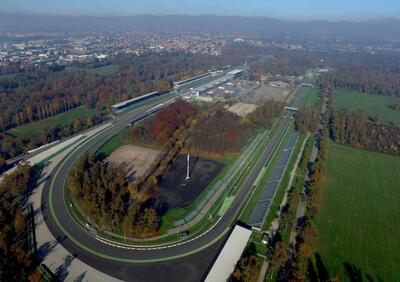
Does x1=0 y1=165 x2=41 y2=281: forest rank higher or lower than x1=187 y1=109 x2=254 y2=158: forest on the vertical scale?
lower

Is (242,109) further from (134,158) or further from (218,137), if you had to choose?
(134,158)

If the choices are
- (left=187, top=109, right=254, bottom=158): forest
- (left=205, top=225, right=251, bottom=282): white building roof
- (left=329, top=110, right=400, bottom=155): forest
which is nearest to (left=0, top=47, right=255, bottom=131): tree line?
(left=187, top=109, right=254, bottom=158): forest

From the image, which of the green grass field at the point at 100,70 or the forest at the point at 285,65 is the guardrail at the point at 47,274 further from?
the forest at the point at 285,65

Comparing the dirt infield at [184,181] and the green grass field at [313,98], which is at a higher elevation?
the green grass field at [313,98]

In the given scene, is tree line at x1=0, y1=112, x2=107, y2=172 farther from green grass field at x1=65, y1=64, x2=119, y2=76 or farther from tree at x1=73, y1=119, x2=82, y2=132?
green grass field at x1=65, y1=64, x2=119, y2=76

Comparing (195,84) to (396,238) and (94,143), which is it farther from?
(396,238)

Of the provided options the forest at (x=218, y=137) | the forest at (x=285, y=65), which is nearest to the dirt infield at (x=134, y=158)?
the forest at (x=218, y=137)
